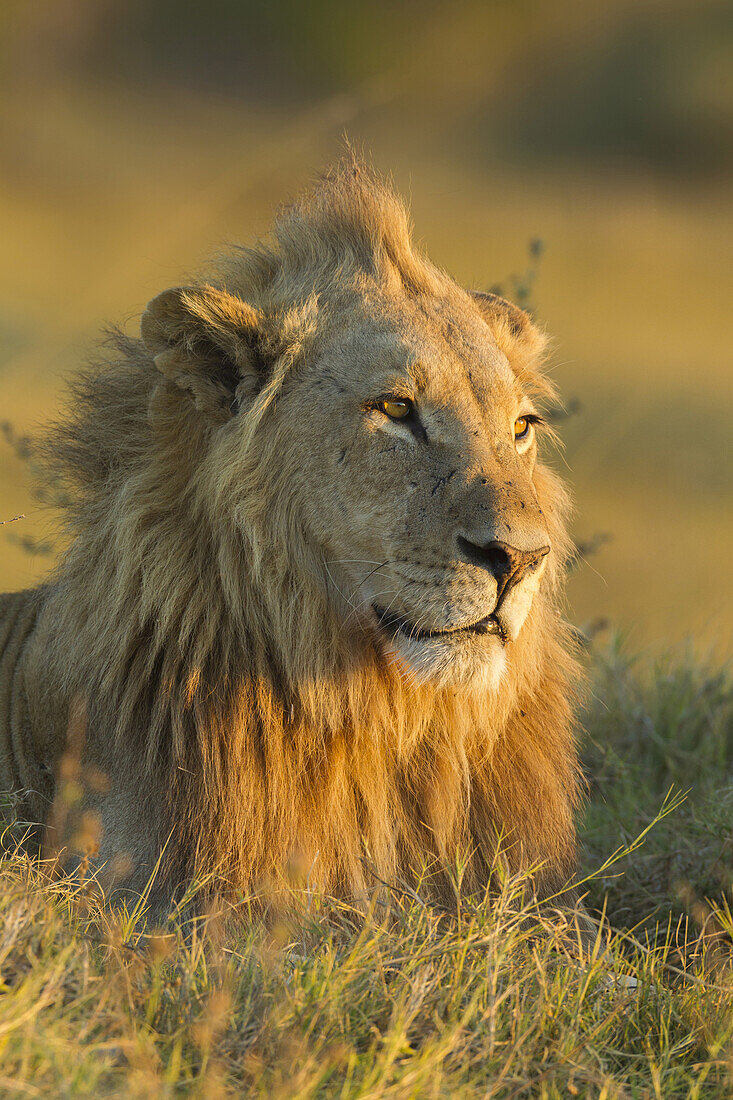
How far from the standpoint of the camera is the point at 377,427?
139 inches

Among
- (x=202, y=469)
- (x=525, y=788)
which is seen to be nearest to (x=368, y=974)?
(x=525, y=788)

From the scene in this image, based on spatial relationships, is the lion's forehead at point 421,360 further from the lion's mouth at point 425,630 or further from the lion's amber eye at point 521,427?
the lion's mouth at point 425,630

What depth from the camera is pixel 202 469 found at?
12.2ft

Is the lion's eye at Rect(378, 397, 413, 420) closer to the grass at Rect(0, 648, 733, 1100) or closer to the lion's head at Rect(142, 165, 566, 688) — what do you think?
the lion's head at Rect(142, 165, 566, 688)

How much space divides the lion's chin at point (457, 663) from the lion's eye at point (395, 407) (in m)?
0.68

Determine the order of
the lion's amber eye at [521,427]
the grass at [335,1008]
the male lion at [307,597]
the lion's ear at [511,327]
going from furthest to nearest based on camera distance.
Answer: the lion's ear at [511,327] → the lion's amber eye at [521,427] → the male lion at [307,597] → the grass at [335,1008]

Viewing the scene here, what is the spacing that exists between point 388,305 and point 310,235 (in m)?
0.43

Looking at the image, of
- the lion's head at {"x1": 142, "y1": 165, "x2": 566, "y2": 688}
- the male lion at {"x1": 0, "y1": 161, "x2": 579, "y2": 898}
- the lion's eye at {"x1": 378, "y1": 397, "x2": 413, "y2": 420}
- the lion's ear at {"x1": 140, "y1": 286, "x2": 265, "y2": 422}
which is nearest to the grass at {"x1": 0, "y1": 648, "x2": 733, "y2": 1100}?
the male lion at {"x1": 0, "y1": 161, "x2": 579, "y2": 898}

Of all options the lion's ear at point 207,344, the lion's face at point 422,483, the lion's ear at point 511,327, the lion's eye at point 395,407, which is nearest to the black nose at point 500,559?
the lion's face at point 422,483

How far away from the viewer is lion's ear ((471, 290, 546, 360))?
4.21 m

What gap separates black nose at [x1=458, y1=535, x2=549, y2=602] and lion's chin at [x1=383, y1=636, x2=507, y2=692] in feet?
0.54

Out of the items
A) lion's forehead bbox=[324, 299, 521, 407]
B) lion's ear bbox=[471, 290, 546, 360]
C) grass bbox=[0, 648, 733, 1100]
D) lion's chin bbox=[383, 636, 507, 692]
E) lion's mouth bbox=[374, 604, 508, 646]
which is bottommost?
grass bbox=[0, 648, 733, 1100]

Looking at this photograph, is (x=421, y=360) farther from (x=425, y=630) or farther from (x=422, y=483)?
(x=425, y=630)

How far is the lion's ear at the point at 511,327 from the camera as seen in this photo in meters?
4.21
